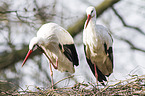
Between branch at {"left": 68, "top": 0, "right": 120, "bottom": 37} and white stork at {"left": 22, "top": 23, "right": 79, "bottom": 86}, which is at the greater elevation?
branch at {"left": 68, "top": 0, "right": 120, "bottom": 37}

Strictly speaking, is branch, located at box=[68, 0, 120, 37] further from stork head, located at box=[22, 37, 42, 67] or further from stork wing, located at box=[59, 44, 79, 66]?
stork head, located at box=[22, 37, 42, 67]

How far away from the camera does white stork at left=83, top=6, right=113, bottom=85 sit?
4262 mm

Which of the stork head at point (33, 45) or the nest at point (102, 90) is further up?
the stork head at point (33, 45)

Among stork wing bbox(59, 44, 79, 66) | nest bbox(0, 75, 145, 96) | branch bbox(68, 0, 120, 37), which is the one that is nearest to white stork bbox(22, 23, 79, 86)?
stork wing bbox(59, 44, 79, 66)

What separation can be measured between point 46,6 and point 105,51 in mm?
1317

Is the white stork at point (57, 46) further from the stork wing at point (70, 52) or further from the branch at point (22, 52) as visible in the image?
the branch at point (22, 52)

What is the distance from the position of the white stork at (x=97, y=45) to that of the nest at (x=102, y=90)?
1.07 meters

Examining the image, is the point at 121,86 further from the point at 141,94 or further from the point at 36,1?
the point at 36,1

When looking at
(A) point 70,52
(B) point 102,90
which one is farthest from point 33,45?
(B) point 102,90

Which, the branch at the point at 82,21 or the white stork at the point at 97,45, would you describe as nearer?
the white stork at the point at 97,45

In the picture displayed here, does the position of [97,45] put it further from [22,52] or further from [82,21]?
[22,52]

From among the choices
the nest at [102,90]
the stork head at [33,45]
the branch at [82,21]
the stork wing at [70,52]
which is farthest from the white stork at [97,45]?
the nest at [102,90]

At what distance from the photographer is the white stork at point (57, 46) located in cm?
432

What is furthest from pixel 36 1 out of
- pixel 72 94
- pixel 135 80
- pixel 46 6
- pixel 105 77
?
pixel 135 80
